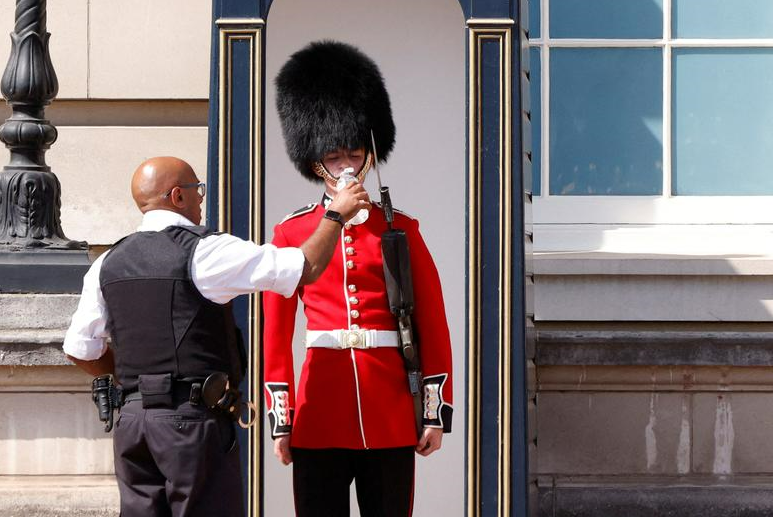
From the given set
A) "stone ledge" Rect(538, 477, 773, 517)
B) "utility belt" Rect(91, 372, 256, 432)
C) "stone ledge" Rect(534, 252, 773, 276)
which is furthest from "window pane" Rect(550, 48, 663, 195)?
"utility belt" Rect(91, 372, 256, 432)

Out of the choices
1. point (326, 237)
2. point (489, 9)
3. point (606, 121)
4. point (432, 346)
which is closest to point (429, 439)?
point (432, 346)

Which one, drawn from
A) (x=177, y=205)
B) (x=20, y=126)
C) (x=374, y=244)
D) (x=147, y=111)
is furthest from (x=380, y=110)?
(x=147, y=111)

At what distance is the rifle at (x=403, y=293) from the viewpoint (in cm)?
366

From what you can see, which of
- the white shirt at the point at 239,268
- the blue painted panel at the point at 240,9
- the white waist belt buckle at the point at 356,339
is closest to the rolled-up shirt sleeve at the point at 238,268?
the white shirt at the point at 239,268

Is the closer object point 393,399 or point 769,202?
point 393,399

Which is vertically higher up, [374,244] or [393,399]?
[374,244]

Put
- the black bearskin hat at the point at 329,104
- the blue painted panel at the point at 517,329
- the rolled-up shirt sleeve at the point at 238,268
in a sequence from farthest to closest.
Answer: the blue painted panel at the point at 517,329 < the black bearskin hat at the point at 329,104 < the rolled-up shirt sleeve at the point at 238,268

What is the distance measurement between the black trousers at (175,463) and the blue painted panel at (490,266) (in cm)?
87

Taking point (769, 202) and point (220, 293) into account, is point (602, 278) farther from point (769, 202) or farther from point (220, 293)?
point (220, 293)

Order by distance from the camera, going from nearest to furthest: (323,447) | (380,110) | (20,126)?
1. (323,447)
2. (380,110)
3. (20,126)

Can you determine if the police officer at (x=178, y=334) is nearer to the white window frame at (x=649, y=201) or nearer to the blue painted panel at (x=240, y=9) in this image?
the blue painted panel at (x=240, y=9)

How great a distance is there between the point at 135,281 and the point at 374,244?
0.70m

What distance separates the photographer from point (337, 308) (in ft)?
12.2

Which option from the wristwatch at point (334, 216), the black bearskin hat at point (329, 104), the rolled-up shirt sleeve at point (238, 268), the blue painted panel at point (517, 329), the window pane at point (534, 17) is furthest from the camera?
the window pane at point (534, 17)
